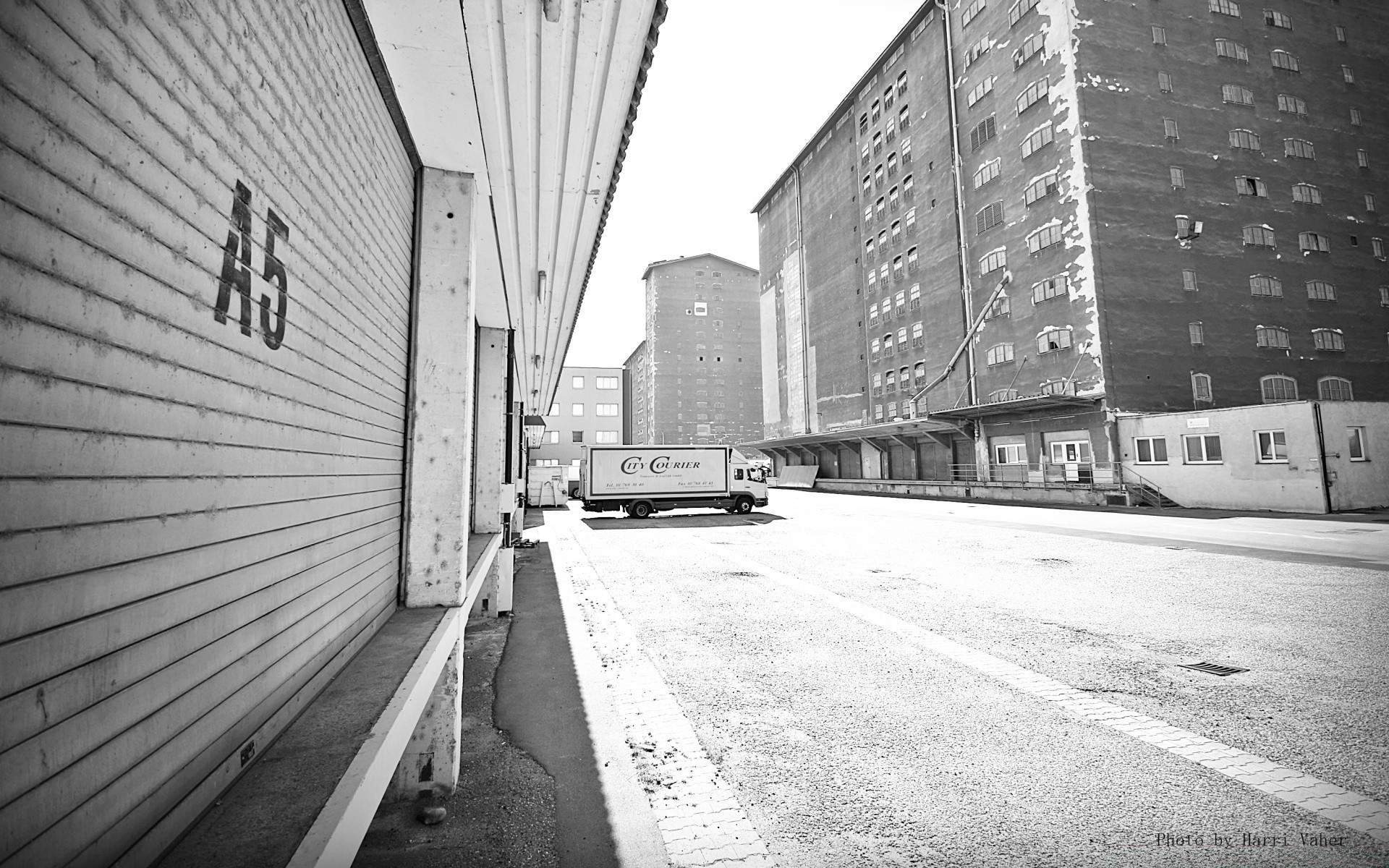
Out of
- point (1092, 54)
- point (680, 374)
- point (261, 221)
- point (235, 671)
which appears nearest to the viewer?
point (235, 671)

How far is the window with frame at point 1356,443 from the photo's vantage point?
20312mm

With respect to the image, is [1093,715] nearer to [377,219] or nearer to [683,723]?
[683,723]

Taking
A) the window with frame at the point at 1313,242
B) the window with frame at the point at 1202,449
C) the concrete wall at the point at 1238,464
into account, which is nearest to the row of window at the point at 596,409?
the concrete wall at the point at 1238,464

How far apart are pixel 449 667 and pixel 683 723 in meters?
2.03

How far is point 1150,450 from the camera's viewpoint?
24.9 meters

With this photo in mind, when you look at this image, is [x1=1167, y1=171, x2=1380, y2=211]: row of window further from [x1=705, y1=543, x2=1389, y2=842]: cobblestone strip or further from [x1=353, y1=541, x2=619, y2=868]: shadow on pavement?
[x1=353, y1=541, x2=619, y2=868]: shadow on pavement

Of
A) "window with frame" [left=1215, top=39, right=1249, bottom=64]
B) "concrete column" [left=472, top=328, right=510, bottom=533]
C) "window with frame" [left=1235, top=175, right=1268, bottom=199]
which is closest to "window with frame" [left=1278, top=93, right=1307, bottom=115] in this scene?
"window with frame" [left=1215, top=39, right=1249, bottom=64]

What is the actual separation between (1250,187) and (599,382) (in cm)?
5647

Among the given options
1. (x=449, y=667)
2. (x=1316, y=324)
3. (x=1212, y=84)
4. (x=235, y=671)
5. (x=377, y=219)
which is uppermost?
(x=1212, y=84)

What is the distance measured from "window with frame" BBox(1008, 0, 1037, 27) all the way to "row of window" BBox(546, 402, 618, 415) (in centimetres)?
4968

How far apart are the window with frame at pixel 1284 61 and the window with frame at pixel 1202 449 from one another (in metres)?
25.3

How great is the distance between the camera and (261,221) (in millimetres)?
2186

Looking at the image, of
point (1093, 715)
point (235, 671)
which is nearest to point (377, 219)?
point (235, 671)

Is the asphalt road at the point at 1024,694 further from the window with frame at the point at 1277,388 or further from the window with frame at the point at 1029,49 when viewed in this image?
the window with frame at the point at 1029,49
